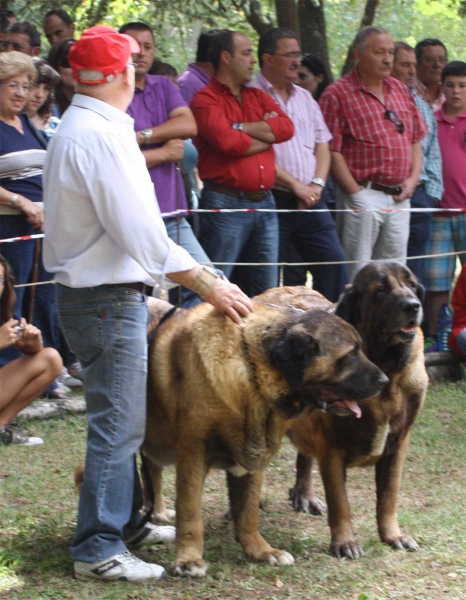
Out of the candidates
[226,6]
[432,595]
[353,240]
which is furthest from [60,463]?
[226,6]

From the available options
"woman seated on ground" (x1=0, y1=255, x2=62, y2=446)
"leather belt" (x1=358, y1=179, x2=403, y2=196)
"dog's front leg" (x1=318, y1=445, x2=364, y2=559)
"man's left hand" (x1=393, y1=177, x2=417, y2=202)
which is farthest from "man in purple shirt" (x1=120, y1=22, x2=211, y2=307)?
"dog's front leg" (x1=318, y1=445, x2=364, y2=559)

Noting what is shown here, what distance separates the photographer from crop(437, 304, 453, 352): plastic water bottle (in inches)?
351

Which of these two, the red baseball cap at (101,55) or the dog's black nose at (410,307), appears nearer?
the red baseball cap at (101,55)

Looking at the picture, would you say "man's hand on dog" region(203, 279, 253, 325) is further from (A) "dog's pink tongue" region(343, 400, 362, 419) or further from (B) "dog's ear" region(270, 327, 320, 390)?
(A) "dog's pink tongue" region(343, 400, 362, 419)

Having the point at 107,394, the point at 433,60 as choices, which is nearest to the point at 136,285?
the point at 107,394

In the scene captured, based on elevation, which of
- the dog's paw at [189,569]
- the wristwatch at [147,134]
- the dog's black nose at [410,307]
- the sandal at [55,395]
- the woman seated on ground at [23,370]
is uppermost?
the wristwatch at [147,134]

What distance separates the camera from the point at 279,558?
15.0 feet

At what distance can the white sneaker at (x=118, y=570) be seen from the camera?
422 cm

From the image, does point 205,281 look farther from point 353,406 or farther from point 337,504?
point 337,504

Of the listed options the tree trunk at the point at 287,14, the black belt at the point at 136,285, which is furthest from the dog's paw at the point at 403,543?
the tree trunk at the point at 287,14

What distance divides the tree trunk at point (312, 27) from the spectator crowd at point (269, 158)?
1.79 meters

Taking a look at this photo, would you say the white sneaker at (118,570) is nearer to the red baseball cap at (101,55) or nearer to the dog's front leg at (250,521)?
the dog's front leg at (250,521)

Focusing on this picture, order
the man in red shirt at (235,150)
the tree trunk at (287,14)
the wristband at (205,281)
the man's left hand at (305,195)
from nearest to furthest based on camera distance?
the wristband at (205,281) → the man in red shirt at (235,150) → the man's left hand at (305,195) → the tree trunk at (287,14)

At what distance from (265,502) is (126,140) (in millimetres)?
2589
